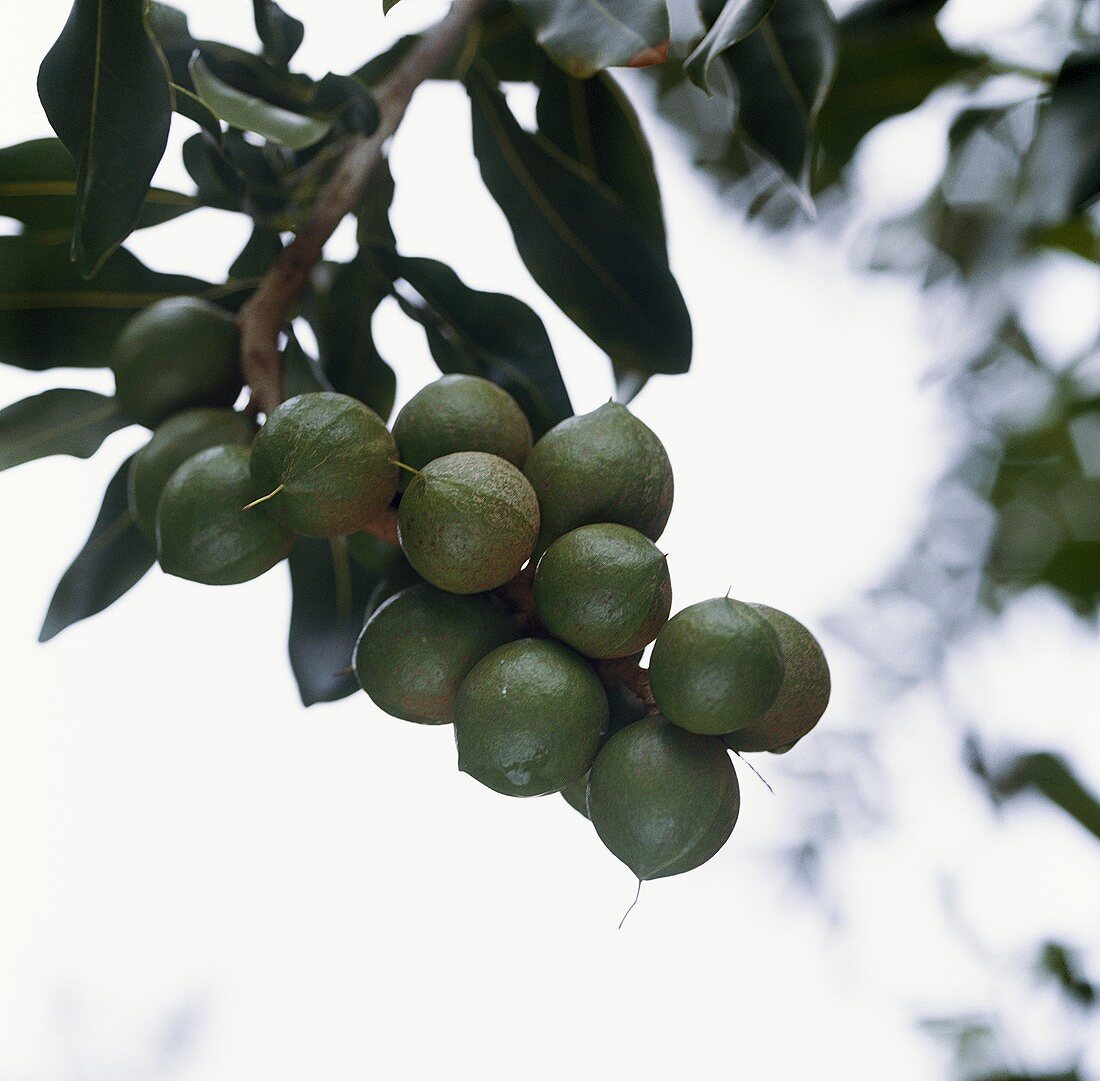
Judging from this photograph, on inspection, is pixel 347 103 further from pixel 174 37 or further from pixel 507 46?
pixel 507 46

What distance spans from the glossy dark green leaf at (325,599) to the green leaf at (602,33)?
2.13ft

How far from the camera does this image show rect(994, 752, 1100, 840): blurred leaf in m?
2.26

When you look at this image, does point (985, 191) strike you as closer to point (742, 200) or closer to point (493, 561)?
point (742, 200)

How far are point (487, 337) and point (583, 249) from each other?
169 millimetres

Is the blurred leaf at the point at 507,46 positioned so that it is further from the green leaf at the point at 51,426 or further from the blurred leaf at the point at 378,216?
the green leaf at the point at 51,426

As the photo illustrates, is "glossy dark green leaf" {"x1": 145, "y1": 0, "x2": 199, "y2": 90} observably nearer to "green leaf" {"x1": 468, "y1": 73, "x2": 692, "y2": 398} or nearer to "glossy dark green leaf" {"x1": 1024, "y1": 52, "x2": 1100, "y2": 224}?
"green leaf" {"x1": 468, "y1": 73, "x2": 692, "y2": 398}

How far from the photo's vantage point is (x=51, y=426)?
1.36 meters

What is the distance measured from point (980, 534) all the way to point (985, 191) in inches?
32.9

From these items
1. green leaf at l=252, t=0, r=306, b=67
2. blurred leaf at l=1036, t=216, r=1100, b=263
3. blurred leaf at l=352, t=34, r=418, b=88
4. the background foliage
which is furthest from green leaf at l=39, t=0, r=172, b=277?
blurred leaf at l=1036, t=216, r=1100, b=263

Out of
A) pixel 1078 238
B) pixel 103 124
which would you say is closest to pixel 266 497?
pixel 103 124

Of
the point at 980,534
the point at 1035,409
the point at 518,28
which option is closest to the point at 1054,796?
the point at 980,534

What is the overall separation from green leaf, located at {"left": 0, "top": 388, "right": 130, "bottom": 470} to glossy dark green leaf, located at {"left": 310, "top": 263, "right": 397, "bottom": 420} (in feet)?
0.90

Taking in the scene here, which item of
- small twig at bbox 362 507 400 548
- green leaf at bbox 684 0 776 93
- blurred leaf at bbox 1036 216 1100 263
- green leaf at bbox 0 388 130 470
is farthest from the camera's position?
blurred leaf at bbox 1036 216 1100 263

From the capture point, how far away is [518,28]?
5.42 ft
